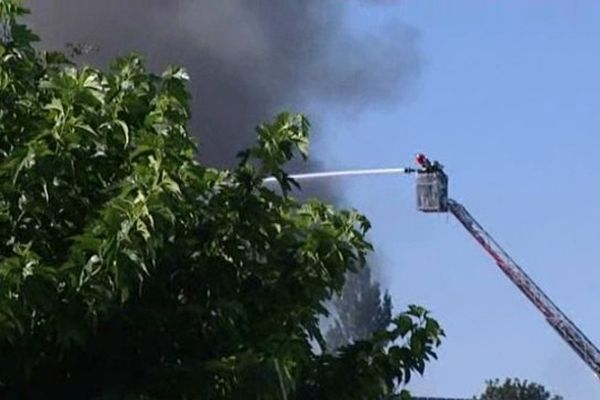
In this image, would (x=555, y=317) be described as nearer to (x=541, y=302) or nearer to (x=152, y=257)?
(x=541, y=302)

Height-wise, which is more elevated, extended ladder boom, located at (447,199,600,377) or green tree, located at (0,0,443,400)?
extended ladder boom, located at (447,199,600,377)

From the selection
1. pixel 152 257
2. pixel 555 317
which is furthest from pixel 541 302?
pixel 152 257

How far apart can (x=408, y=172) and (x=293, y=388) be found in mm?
10377

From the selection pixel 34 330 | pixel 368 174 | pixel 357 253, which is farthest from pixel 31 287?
pixel 368 174

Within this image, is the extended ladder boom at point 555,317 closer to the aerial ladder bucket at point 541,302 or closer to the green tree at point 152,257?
the aerial ladder bucket at point 541,302

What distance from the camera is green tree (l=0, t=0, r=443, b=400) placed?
957 cm

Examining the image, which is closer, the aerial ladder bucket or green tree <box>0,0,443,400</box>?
green tree <box>0,0,443,400</box>

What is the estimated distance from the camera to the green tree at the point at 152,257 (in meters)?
9.57

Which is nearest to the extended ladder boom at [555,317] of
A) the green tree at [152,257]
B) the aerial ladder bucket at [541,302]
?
the aerial ladder bucket at [541,302]

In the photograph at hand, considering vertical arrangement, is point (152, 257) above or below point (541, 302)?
below

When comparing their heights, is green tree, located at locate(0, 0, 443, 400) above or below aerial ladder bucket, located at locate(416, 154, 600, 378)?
below

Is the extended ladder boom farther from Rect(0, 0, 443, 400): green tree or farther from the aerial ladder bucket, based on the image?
Answer: Rect(0, 0, 443, 400): green tree

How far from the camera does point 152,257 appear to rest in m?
9.59

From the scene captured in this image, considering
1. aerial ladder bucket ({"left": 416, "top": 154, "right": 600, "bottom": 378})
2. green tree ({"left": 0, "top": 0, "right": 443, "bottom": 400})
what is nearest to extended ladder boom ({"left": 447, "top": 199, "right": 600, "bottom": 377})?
aerial ladder bucket ({"left": 416, "top": 154, "right": 600, "bottom": 378})
